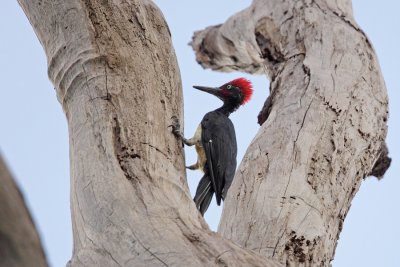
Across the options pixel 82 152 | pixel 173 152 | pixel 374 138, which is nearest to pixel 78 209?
pixel 82 152

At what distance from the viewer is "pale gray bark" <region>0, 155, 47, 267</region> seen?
2.80 ft

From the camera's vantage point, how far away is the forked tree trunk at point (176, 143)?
101 inches

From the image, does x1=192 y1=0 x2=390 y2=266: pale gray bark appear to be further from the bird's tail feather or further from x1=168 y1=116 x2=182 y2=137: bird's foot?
the bird's tail feather

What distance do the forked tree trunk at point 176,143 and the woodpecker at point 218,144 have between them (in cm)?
98

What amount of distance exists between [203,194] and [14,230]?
3.87 meters

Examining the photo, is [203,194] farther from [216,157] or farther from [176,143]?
[176,143]

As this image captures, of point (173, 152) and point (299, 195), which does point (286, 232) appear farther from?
point (173, 152)

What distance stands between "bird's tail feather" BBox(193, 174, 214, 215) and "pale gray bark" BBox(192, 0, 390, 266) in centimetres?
85

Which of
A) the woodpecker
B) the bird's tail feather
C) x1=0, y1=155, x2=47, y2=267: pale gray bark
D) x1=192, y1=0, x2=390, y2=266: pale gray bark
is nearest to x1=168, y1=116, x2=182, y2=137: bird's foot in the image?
x1=192, y1=0, x2=390, y2=266: pale gray bark

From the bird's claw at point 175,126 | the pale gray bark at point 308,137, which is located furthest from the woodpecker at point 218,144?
the bird's claw at point 175,126

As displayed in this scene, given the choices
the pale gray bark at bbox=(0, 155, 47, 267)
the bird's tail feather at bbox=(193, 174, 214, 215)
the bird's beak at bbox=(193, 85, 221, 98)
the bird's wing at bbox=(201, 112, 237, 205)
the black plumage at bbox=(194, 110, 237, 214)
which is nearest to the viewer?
the pale gray bark at bbox=(0, 155, 47, 267)

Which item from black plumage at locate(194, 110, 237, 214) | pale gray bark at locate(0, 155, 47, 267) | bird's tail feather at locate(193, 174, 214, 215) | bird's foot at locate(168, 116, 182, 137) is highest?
pale gray bark at locate(0, 155, 47, 267)

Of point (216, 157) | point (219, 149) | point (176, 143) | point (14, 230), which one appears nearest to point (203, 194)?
point (216, 157)

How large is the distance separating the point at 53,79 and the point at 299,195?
1420 millimetres
